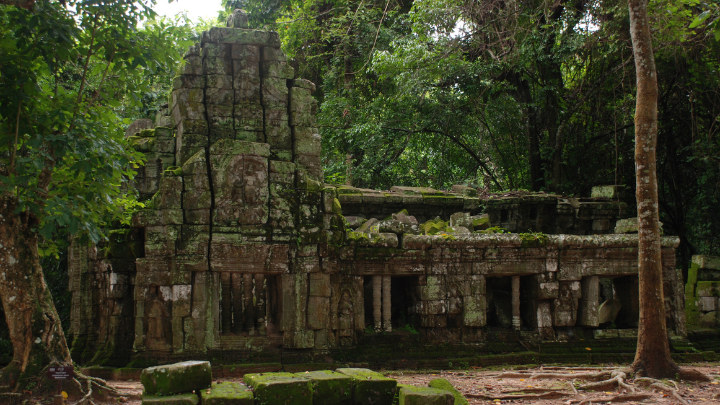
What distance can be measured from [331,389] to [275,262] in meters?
3.32

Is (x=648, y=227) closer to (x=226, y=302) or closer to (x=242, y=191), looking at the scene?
(x=242, y=191)

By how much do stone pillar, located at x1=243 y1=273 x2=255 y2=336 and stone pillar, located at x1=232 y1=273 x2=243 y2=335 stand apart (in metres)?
0.08

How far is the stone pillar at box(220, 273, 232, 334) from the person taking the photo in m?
9.43

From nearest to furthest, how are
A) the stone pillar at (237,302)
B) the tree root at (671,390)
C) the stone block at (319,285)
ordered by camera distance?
the tree root at (671,390), the stone pillar at (237,302), the stone block at (319,285)

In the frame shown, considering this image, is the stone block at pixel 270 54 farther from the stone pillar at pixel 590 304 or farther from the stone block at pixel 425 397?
the stone pillar at pixel 590 304

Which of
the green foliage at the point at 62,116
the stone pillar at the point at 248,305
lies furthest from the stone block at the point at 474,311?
the green foliage at the point at 62,116

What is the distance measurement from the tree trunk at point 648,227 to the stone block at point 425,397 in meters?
3.91

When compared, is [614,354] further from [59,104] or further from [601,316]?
[59,104]

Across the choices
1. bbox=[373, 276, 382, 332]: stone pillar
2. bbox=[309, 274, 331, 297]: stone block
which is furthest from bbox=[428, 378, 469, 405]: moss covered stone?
bbox=[373, 276, 382, 332]: stone pillar

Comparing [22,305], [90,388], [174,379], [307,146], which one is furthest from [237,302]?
[174,379]

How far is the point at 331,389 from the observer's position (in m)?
6.43

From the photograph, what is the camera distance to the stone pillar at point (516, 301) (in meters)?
11.0

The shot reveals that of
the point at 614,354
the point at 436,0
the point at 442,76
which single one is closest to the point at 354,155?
the point at 442,76

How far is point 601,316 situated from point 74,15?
411 inches
